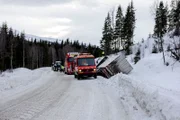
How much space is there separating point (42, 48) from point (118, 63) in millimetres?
96084

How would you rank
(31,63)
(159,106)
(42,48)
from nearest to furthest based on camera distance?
(159,106)
(31,63)
(42,48)

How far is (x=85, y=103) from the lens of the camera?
487 inches

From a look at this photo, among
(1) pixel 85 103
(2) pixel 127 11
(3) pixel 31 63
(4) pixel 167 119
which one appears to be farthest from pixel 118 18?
(4) pixel 167 119

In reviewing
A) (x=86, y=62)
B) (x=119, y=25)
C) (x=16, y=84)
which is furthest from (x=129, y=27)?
(x=16, y=84)

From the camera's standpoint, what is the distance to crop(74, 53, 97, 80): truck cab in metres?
28.6

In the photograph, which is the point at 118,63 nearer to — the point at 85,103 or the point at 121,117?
the point at 85,103

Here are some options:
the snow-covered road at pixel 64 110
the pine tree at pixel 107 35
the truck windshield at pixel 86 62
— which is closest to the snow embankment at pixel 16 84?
the snow-covered road at pixel 64 110

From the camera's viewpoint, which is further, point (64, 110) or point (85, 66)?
point (85, 66)

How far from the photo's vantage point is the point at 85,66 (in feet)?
95.5

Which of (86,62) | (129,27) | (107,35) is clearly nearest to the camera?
(86,62)

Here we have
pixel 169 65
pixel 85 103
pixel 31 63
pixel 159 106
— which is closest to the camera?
pixel 159 106

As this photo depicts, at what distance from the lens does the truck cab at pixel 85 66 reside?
28.6 m

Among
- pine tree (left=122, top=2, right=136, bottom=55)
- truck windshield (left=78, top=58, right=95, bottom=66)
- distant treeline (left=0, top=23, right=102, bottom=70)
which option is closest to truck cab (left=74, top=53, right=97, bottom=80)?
truck windshield (left=78, top=58, right=95, bottom=66)

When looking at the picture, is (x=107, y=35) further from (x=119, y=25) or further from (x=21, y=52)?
(x=21, y=52)
